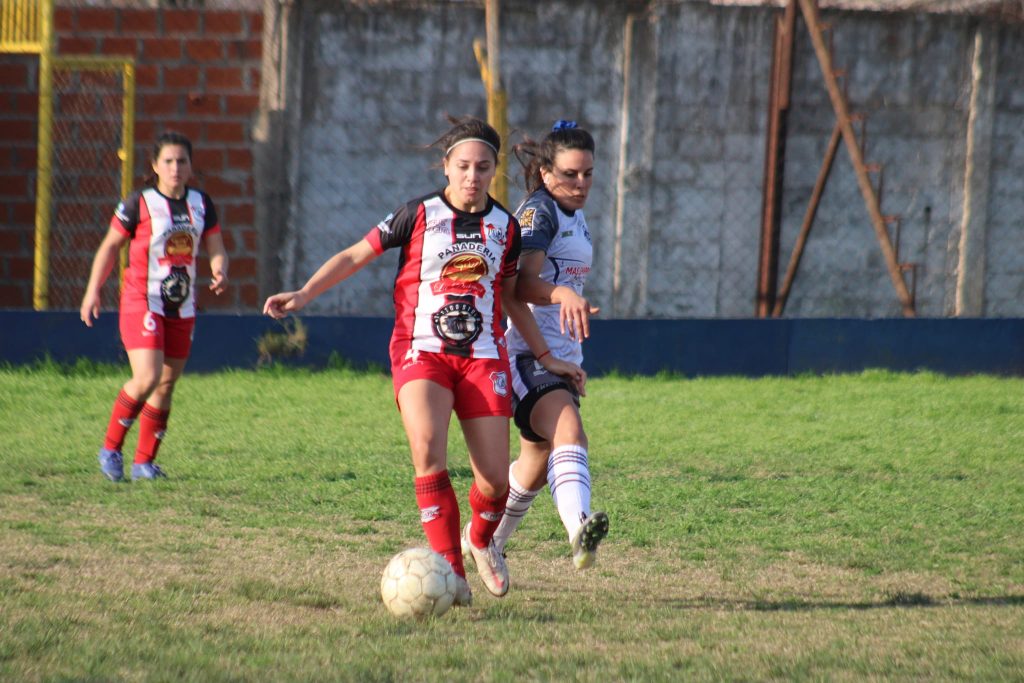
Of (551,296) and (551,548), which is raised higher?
(551,296)

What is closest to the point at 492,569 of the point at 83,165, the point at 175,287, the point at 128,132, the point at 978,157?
the point at 175,287

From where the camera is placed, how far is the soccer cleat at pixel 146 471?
7.00 metres

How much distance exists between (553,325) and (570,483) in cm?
77

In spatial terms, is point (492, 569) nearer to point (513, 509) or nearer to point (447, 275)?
point (513, 509)

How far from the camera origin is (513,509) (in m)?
5.20

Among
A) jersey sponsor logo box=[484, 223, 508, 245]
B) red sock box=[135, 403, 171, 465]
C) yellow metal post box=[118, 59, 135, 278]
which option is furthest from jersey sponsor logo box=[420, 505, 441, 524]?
yellow metal post box=[118, 59, 135, 278]

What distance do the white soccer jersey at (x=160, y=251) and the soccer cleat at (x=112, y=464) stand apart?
2.67 ft

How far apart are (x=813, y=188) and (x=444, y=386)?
8143mm

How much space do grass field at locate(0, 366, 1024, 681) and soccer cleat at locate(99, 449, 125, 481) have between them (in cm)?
13

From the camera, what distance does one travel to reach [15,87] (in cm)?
1107

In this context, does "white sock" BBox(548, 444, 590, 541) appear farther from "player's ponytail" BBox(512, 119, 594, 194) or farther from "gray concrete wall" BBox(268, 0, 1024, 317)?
"gray concrete wall" BBox(268, 0, 1024, 317)

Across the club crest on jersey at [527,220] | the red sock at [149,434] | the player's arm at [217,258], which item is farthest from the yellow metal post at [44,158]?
the club crest on jersey at [527,220]

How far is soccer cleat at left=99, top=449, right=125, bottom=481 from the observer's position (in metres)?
6.98

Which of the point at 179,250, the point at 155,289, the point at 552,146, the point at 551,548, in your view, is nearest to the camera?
the point at 552,146
